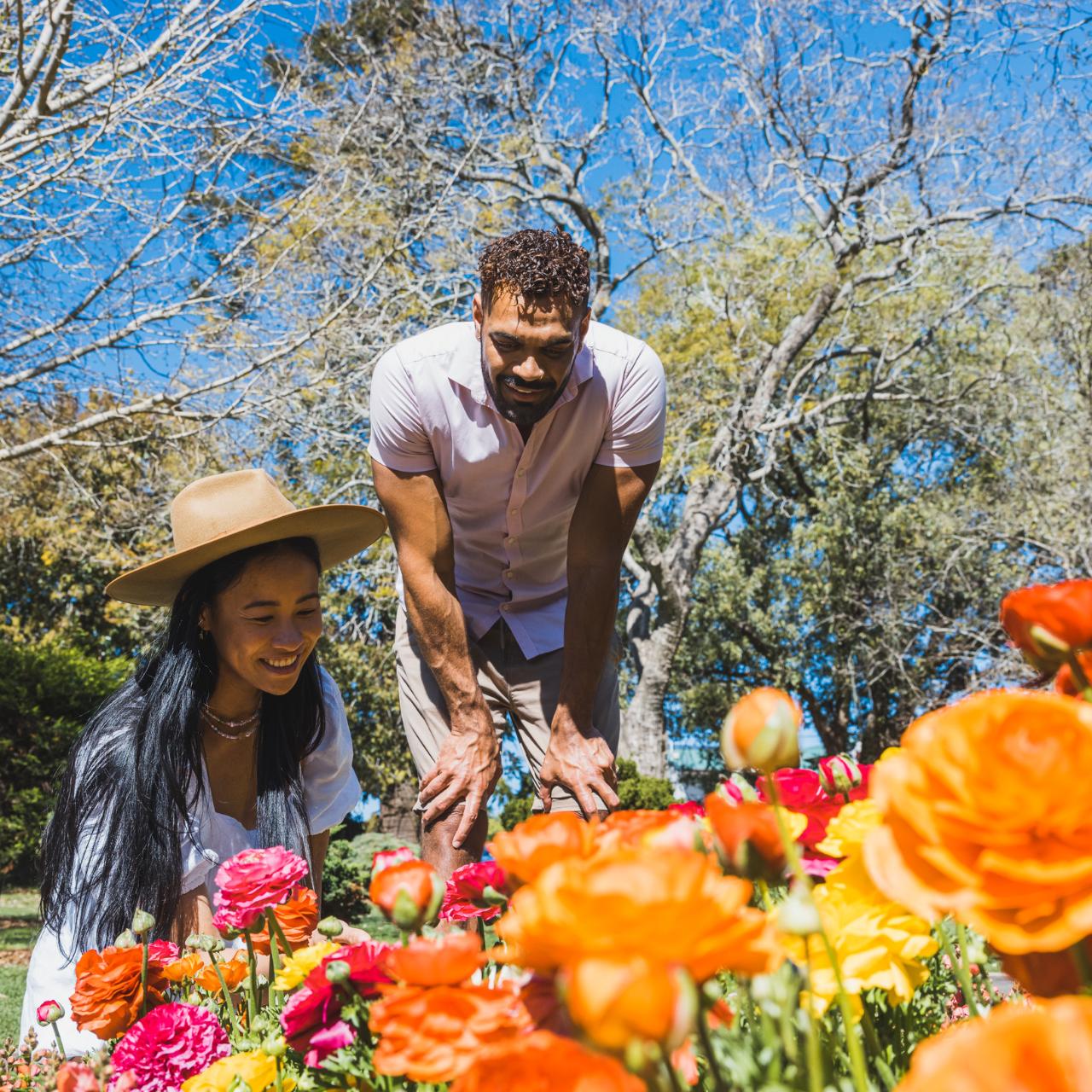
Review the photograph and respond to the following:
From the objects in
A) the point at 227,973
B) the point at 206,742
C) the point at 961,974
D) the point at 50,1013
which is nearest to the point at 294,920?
the point at 227,973

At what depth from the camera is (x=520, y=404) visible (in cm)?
250

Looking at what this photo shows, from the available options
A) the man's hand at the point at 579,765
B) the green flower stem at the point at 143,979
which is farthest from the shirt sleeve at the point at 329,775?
the green flower stem at the point at 143,979

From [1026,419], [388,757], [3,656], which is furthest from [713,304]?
[3,656]

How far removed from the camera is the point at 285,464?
1088cm

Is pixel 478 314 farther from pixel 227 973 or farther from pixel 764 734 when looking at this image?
pixel 764 734

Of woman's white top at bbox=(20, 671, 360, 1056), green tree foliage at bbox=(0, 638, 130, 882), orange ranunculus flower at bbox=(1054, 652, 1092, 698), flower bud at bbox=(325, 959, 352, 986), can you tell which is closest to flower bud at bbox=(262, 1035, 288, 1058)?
flower bud at bbox=(325, 959, 352, 986)

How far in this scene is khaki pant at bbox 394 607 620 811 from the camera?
9.12 feet

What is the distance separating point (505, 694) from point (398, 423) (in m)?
0.85

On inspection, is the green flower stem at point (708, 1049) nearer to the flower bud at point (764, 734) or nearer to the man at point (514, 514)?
the flower bud at point (764, 734)

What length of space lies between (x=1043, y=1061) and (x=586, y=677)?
2.14 meters

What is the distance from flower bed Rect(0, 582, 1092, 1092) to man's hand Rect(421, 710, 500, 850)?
1.21 m

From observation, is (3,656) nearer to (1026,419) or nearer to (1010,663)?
(1010,663)

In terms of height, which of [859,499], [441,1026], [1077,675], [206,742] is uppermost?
[859,499]

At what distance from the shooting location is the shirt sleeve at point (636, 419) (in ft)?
8.73
